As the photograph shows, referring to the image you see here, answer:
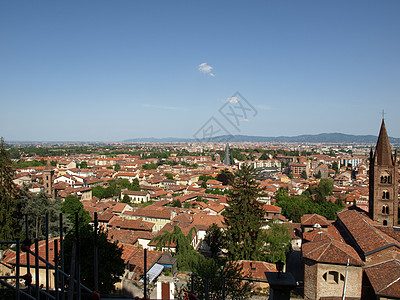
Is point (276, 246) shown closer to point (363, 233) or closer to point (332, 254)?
Result: point (363, 233)

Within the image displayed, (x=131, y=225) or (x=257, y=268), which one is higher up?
(x=257, y=268)

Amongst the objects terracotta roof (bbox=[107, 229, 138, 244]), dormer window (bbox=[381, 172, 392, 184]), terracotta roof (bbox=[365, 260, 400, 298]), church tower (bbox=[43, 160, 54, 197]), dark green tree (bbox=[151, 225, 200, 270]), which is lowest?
terracotta roof (bbox=[107, 229, 138, 244])

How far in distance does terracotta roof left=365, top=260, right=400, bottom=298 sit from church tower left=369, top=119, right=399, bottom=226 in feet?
22.7

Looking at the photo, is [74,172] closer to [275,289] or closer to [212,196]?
[212,196]

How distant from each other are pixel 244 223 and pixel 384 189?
392 inches

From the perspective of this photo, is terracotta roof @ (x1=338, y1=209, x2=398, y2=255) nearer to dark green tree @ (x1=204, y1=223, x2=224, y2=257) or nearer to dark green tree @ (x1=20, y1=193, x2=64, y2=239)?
dark green tree @ (x1=204, y1=223, x2=224, y2=257)

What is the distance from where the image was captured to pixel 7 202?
587 inches

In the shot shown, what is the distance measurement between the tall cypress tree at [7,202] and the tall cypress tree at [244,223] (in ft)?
37.7

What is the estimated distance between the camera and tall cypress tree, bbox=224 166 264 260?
45.8 feet

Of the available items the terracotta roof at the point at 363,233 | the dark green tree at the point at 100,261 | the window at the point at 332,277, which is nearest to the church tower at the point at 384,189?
the terracotta roof at the point at 363,233

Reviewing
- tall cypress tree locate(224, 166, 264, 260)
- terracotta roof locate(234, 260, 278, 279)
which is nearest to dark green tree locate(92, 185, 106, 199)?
tall cypress tree locate(224, 166, 264, 260)

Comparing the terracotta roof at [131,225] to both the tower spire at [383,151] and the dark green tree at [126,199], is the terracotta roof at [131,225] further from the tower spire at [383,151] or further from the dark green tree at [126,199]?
the tower spire at [383,151]

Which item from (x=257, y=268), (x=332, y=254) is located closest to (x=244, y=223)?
(x=257, y=268)

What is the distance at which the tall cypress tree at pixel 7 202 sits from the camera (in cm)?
1420
